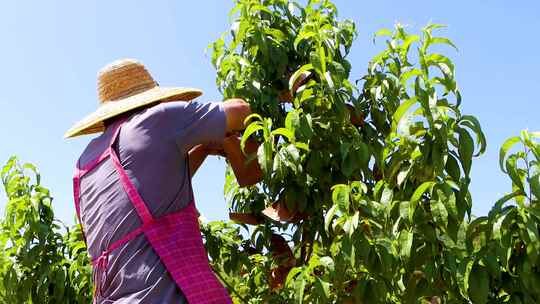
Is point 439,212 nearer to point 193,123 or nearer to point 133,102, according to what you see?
point 193,123

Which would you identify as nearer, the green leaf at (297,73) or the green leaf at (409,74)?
the green leaf at (409,74)

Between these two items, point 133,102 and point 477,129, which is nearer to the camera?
point 477,129

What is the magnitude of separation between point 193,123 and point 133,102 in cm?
28

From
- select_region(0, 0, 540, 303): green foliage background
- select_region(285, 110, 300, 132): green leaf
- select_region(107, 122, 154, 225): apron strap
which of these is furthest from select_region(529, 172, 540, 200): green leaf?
select_region(107, 122, 154, 225): apron strap

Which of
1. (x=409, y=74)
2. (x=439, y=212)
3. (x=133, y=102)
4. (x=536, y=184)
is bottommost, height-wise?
(x=439, y=212)

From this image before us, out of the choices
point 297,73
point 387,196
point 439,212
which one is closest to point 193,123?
point 297,73

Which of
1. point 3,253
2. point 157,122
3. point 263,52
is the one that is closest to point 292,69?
point 263,52

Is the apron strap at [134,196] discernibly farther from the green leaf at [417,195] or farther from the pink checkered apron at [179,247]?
the green leaf at [417,195]

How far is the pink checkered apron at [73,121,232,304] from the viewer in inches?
74.5

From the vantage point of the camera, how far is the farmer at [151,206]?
6.26 ft

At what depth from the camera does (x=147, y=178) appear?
1979 millimetres

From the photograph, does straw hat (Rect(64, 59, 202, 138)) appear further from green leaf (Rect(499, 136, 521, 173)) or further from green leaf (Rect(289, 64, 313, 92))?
green leaf (Rect(499, 136, 521, 173))

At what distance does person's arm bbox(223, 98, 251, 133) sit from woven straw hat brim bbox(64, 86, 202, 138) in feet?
0.70

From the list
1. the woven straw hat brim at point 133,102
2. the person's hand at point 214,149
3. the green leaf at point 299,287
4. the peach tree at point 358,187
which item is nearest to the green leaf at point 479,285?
the peach tree at point 358,187
